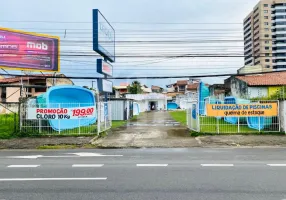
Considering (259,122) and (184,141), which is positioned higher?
(259,122)

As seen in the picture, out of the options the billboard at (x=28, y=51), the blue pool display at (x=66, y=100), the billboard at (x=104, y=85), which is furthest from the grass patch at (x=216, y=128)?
the billboard at (x=28, y=51)

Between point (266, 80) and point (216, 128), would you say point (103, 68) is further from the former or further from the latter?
point (266, 80)

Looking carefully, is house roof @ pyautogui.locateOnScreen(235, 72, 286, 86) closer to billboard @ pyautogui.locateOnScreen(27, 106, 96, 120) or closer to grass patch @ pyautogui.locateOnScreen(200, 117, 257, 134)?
grass patch @ pyautogui.locateOnScreen(200, 117, 257, 134)

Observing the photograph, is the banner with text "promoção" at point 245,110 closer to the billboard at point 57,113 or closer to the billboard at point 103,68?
the billboard at point 57,113

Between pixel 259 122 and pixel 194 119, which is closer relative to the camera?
pixel 259 122

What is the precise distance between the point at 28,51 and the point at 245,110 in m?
16.7

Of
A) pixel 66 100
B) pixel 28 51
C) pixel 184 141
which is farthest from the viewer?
pixel 28 51

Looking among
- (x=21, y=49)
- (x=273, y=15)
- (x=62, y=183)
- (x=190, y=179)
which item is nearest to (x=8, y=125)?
(x=21, y=49)

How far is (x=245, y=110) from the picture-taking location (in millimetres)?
15695

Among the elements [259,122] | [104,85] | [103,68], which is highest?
[103,68]

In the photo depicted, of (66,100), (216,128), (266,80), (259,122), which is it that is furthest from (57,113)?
(266,80)

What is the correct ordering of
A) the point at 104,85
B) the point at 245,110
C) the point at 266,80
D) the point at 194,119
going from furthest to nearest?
the point at 266,80, the point at 104,85, the point at 194,119, the point at 245,110

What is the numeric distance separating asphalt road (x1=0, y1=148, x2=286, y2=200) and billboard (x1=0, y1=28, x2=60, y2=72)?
14.8m

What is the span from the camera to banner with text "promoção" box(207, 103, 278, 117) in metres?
15.7
